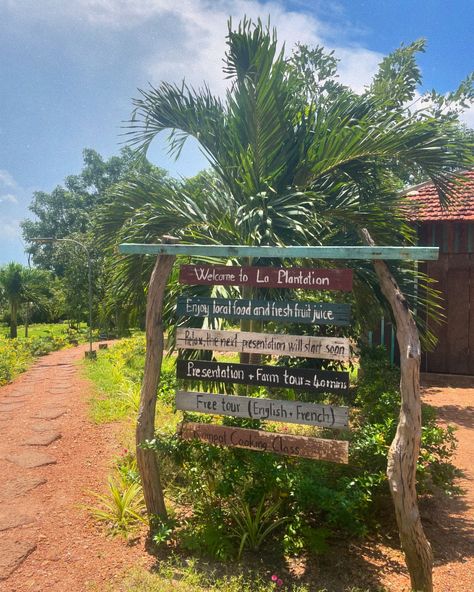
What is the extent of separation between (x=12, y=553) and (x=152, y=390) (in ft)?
4.45

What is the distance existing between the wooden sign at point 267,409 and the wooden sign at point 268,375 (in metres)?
0.12

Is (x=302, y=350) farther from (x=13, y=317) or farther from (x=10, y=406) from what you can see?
(x=13, y=317)

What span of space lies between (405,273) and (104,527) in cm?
367

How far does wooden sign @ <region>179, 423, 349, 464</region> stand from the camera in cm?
290

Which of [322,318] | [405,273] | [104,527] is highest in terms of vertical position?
Result: [405,273]

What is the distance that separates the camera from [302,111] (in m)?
5.31

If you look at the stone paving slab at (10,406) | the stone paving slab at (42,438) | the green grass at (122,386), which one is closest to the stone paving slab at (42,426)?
the stone paving slab at (42,438)

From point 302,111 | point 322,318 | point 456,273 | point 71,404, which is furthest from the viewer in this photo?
point 456,273

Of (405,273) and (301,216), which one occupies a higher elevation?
(301,216)

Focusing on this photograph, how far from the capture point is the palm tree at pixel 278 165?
4.80 metres

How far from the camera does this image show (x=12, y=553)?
3125 mm

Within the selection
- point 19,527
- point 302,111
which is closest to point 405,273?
point 302,111

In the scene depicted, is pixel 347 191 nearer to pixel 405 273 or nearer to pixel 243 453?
pixel 405 273

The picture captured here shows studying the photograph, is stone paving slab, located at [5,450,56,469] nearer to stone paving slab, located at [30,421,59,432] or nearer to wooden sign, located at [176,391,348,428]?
stone paving slab, located at [30,421,59,432]
